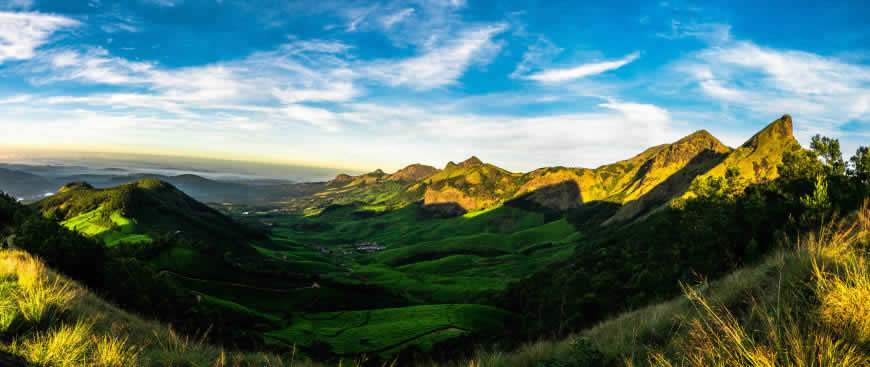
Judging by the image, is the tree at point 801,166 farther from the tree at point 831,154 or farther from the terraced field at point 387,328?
the terraced field at point 387,328

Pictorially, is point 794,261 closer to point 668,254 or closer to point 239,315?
point 668,254

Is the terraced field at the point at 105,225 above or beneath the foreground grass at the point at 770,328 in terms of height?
beneath

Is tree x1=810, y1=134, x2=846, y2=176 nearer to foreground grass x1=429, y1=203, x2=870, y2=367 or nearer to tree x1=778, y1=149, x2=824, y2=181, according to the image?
tree x1=778, y1=149, x2=824, y2=181

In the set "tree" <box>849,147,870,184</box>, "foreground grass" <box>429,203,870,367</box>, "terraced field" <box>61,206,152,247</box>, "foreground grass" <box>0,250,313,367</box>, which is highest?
"tree" <box>849,147,870,184</box>

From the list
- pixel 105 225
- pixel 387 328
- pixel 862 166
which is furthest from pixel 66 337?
pixel 105 225

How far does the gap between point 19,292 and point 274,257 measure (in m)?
188

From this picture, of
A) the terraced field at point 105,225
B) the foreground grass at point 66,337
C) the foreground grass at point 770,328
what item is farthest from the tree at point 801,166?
the terraced field at point 105,225

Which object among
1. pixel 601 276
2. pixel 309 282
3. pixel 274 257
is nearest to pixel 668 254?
pixel 601 276

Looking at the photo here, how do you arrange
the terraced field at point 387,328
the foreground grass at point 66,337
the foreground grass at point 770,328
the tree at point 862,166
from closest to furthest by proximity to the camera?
1. the foreground grass at point 770,328
2. the foreground grass at point 66,337
3. the tree at point 862,166
4. the terraced field at point 387,328

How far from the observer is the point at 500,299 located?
4006 inches

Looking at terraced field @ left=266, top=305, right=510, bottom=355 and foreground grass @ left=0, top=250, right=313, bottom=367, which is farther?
terraced field @ left=266, top=305, right=510, bottom=355

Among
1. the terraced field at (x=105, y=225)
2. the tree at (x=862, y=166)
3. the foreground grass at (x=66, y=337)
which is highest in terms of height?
the tree at (x=862, y=166)

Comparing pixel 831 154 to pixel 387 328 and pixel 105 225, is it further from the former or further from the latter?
pixel 105 225

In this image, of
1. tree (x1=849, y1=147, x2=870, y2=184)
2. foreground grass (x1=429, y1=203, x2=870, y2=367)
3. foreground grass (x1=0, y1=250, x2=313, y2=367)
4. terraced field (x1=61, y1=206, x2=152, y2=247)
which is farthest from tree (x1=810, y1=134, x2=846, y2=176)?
terraced field (x1=61, y1=206, x2=152, y2=247)
